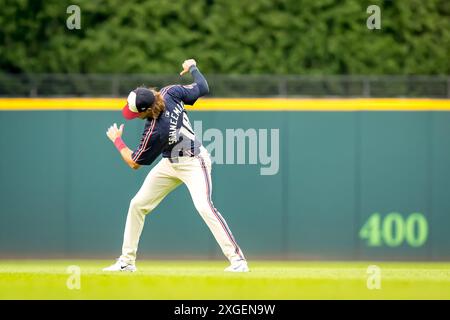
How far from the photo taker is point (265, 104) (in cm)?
1431

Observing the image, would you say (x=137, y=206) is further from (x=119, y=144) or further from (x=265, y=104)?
(x=265, y=104)

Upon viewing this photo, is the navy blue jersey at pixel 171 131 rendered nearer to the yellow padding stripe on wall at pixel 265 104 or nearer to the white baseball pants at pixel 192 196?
the white baseball pants at pixel 192 196

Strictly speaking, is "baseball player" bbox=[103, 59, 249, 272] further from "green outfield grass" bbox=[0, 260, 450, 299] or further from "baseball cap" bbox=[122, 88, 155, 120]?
"green outfield grass" bbox=[0, 260, 450, 299]

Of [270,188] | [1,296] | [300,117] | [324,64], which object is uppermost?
[324,64]

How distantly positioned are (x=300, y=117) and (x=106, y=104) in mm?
2712

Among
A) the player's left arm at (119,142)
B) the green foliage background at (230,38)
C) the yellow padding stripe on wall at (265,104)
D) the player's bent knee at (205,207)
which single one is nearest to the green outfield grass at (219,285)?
the player's bent knee at (205,207)

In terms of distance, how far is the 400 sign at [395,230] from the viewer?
14.2 meters

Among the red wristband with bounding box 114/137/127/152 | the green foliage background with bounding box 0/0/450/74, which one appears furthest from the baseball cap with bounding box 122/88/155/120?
the green foliage background with bounding box 0/0/450/74

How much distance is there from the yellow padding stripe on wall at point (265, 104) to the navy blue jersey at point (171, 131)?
340 cm

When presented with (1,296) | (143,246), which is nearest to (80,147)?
(143,246)

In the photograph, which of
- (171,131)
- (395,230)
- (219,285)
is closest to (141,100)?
(171,131)

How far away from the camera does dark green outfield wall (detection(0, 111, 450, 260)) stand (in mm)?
14203

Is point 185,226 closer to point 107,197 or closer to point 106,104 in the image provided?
point 107,197
